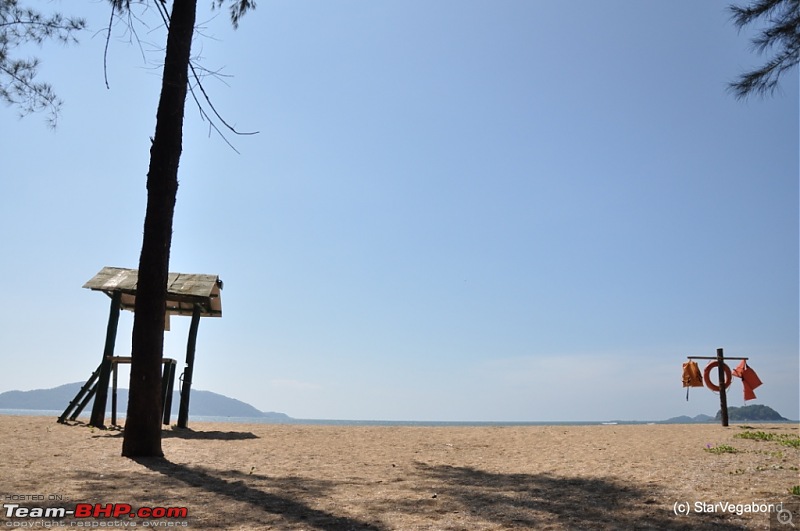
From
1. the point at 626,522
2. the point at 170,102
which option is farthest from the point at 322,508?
the point at 170,102

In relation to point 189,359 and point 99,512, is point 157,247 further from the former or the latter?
point 189,359

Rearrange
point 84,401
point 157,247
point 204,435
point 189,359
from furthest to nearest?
1. point 189,359
2. point 84,401
3. point 204,435
4. point 157,247

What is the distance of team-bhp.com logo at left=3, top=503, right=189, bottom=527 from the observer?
15.4 ft

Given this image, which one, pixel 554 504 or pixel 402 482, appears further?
pixel 402 482

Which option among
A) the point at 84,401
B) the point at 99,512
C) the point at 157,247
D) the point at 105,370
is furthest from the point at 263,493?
the point at 84,401

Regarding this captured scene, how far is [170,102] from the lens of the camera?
8.61 meters

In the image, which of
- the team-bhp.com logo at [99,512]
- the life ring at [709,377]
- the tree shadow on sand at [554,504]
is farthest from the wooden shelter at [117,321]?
the life ring at [709,377]

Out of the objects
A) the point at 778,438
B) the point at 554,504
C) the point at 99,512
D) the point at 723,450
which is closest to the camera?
the point at 99,512

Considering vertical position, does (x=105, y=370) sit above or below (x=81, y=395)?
above

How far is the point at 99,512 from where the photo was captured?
480 centimetres

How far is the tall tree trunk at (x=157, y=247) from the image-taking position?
790 centimetres

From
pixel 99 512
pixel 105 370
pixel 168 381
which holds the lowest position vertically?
pixel 99 512

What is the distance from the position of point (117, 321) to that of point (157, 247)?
5960 millimetres

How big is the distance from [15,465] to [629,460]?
25.9 feet
